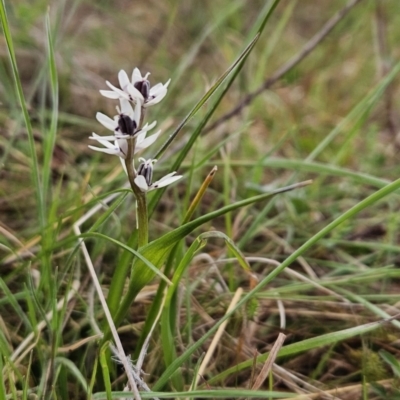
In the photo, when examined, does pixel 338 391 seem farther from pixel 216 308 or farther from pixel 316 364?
pixel 216 308

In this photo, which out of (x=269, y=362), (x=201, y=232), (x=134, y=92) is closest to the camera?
(x=134, y=92)

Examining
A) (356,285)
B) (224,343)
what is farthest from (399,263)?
(224,343)

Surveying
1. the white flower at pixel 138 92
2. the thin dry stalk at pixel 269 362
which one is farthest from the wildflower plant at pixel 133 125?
the thin dry stalk at pixel 269 362

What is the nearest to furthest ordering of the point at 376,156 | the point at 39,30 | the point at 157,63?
1. the point at 376,156
2. the point at 39,30
3. the point at 157,63

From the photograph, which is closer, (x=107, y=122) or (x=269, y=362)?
(x=107, y=122)

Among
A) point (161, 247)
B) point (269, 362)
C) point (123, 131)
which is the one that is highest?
point (123, 131)

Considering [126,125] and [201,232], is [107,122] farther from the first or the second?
[201,232]

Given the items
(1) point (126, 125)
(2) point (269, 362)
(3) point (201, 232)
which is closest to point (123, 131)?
(1) point (126, 125)

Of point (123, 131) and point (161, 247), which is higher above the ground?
point (123, 131)
